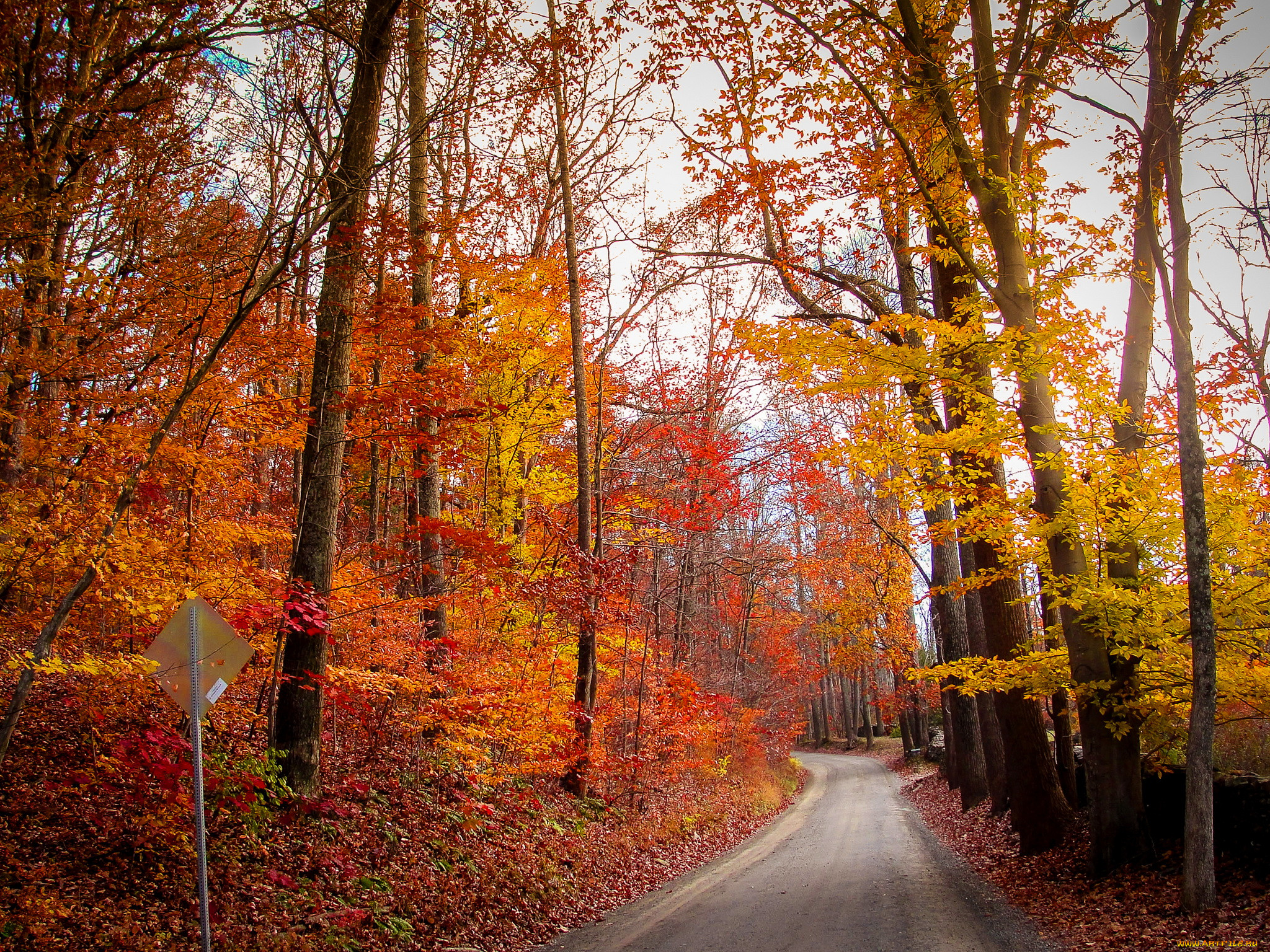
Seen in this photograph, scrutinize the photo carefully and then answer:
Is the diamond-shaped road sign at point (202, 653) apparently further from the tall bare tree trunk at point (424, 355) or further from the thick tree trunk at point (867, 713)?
the thick tree trunk at point (867, 713)

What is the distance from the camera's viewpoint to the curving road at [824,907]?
721cm

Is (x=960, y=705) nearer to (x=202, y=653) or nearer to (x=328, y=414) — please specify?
(x=328, y=414)

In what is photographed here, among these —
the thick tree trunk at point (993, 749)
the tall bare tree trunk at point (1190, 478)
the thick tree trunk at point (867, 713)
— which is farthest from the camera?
the thick tree trunk at point (867, 713)

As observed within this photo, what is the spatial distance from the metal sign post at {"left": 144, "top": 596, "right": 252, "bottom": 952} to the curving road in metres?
4.49

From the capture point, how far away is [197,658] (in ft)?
15.8

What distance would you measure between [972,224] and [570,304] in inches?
265

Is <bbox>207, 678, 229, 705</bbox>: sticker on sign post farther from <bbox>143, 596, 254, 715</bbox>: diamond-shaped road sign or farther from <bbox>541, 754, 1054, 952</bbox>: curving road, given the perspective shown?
<bbox>541, 754, 1054, 952</bbox>: curving road

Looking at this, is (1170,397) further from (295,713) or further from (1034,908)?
(295,713)

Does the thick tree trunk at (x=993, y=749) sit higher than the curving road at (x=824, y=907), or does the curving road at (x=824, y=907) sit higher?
the thick tree trunk at (x=993, y=749)

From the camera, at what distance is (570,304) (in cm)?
1359

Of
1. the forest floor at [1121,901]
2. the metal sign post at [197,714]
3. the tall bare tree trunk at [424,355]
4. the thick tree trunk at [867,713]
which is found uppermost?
the tall bare tree trunk at [424,355]

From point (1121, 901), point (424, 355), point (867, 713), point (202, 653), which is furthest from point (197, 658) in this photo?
point (867, 713)

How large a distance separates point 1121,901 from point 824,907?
299 centimetres

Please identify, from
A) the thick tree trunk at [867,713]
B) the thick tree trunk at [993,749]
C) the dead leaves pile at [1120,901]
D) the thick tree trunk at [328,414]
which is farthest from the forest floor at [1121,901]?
the thick tree trunk at [867,713]
